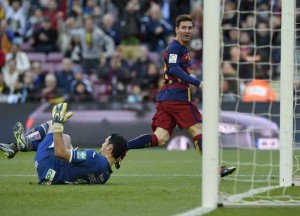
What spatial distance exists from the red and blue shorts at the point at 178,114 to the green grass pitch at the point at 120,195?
675mm

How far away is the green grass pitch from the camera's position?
8.49 m

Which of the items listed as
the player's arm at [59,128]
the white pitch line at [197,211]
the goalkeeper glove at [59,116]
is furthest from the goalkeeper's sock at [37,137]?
the white pitch line at [197,211]

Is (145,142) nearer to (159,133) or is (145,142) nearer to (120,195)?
(159,133)

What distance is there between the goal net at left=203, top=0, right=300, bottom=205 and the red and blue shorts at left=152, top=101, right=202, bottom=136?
0.41 m

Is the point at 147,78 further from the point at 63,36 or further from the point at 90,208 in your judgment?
the point at 90,208

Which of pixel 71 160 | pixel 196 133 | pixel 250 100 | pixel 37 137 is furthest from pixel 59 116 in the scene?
pixel 250 100

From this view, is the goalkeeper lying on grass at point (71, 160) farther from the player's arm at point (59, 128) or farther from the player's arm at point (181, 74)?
the player's arm at point (181, 74)

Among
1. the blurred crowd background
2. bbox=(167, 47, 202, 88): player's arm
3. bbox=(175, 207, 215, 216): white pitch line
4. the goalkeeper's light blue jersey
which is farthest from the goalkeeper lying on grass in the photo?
the blurred crowd background

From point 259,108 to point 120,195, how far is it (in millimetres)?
11322

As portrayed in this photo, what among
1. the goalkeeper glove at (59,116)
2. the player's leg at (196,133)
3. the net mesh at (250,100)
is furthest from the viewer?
the net mesh at (250,100)

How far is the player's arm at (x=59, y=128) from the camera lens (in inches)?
401

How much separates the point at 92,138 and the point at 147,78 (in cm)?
268

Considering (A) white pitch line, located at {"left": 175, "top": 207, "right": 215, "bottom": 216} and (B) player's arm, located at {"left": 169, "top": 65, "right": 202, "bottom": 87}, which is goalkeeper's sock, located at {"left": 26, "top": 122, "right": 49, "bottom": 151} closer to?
(B) player's arm, located at {"left": 169, "top": 65, "right": 202, "bottom": 87}

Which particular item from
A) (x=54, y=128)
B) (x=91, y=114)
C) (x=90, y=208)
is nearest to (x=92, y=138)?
(x=91, y=114)
